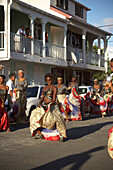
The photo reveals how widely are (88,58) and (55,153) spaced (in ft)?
73.1

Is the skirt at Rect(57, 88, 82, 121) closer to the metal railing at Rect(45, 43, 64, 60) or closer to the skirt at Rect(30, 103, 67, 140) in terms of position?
the skirt at Rect(30, 103, 67, 140)

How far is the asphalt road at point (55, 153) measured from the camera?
5809 millimetres

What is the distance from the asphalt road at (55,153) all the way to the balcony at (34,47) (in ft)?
33.7

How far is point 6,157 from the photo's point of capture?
21.0 feet

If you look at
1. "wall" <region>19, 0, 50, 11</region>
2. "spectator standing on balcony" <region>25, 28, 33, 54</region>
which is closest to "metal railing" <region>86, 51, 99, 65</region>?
"wall" <region>19, 0, 50, 11</region>

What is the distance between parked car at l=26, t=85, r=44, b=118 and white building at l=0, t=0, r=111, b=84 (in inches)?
183

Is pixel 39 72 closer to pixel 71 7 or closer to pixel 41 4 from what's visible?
pixel 41 4

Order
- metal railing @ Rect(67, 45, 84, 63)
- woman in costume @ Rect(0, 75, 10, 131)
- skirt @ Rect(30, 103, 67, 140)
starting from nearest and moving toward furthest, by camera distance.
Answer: skirt @ Rect(30, 103, 67, 140) < woman in costume @ Rect(0, 75, 10, 131) < metal railing @ Rect(67, 45, 84, 63)

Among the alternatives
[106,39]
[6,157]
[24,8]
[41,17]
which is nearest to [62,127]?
[6,157]

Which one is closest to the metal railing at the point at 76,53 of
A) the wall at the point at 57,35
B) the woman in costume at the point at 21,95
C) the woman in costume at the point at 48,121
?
the wall at the point at 57,35

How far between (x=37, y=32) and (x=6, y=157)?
18351 mm

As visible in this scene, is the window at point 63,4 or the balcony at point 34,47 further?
the window at point 63,4

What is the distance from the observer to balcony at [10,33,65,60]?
750 inches

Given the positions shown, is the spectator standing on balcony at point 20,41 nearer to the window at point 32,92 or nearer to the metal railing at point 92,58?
the window at point 32,92
